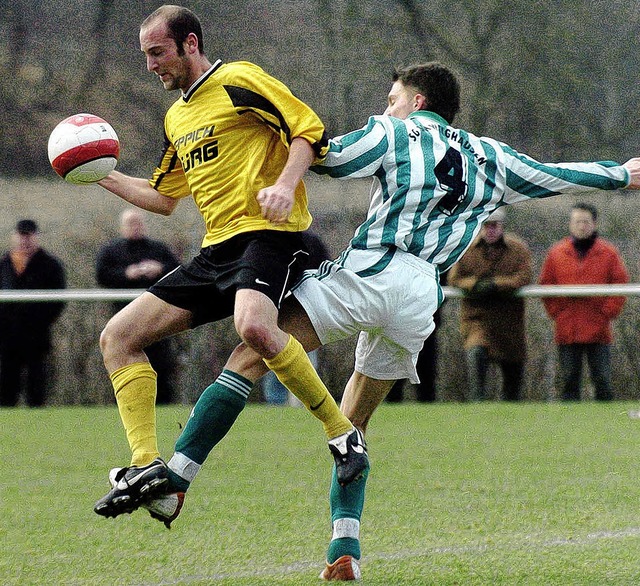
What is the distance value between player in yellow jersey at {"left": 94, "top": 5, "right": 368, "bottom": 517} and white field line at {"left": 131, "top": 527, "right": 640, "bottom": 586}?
0.41 m

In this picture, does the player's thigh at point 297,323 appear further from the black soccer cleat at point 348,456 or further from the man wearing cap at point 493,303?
the man wearing cap at point 493,303

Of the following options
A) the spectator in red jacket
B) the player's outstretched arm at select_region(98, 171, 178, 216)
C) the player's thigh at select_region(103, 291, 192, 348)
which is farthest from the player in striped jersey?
the spectator in red jacket

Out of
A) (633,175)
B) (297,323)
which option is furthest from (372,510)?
(633,175)

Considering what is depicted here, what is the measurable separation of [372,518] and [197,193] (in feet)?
6.08

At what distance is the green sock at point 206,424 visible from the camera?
463 cm

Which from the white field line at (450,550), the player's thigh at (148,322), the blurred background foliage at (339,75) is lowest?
the white field line at (450,550)

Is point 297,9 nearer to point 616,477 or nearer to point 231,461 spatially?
point 231,461

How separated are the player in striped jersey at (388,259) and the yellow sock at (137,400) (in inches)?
6.7

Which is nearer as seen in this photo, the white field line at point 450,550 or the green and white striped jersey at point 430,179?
the white field line at point 450,550

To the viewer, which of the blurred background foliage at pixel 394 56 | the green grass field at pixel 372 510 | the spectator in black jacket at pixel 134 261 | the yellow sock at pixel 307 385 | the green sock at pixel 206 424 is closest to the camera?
the yellow sock at pixel 307 385

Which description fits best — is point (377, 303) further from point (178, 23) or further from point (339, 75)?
point (339, 75)

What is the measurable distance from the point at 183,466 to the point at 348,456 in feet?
2.01

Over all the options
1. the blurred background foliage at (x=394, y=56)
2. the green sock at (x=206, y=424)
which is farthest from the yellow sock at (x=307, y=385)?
the blurred background foliage at (x=394, y=56)

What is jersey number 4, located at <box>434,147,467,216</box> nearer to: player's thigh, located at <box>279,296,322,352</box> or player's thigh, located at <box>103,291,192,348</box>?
player's thigh, located at <box>279,296,322,352</box>
